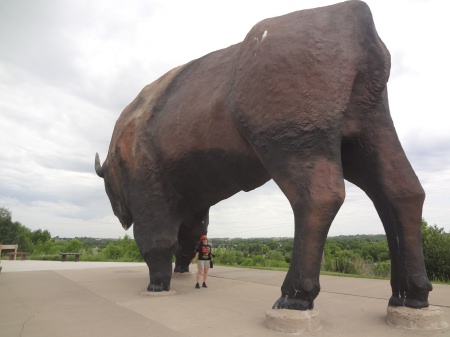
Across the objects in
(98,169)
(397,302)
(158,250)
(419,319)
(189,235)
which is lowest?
(419,319)

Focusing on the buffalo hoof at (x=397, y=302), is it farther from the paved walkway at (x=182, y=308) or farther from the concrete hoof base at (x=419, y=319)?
the paved walkway at (x=182, y=308)

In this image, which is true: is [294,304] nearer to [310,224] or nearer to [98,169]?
[310,224]

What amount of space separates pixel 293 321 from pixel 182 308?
1.88 metres

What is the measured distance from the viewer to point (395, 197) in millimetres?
4320

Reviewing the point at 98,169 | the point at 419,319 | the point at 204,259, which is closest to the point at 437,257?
the point at 204,259

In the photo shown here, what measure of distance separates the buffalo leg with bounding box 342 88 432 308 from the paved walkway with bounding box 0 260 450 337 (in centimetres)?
49

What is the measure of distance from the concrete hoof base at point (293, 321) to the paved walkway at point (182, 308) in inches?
3.4

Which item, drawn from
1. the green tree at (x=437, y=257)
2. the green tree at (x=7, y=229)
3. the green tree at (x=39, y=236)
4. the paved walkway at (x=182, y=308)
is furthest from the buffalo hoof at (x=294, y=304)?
the green tree at (x=39, y=236)

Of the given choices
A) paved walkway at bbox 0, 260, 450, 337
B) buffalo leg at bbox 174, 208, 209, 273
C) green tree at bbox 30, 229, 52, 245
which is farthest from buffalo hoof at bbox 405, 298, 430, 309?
green tree at bbox 30, 229, 52, 245

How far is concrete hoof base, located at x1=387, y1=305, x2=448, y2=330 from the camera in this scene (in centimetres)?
387

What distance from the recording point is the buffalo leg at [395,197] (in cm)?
418

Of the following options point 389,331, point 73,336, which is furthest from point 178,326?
point 389,331

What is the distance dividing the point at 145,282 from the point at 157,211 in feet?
7.83

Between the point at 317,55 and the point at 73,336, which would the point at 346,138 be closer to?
the point at 317,55
